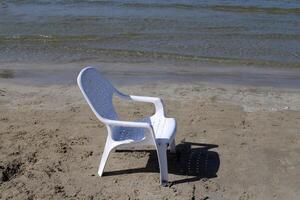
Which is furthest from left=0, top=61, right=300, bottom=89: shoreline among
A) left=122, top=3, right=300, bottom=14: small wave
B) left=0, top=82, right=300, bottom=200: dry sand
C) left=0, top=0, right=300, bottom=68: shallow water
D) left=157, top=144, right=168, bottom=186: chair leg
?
left=122, top=3, right=300, bottom=14: small wave

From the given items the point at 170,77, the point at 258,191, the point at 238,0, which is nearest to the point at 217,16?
the point at 238,0

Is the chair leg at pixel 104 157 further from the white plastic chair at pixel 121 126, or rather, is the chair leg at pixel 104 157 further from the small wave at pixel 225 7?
the small wave at pixel 225 7

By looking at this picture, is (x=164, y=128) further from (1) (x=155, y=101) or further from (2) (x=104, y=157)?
(2) (x=104, y=157)

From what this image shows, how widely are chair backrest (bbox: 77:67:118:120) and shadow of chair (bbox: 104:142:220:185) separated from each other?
1.99 feet

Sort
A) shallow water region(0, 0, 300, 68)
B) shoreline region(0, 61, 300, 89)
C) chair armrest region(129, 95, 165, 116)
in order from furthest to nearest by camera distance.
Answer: shallow water region(0, 0, 300, 68) < shoreline region(0, 61, 300, 89) < chair armrest region(129, 95, 165, 116)

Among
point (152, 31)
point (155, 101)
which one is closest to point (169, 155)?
point (155, 101)

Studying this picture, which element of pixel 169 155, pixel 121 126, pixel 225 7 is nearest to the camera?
pixel 121 126

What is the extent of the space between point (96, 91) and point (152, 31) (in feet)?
25.3

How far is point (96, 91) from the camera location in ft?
17.9

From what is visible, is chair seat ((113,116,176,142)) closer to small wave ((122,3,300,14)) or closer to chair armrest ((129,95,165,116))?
chair armrest ((129,95,165,116))

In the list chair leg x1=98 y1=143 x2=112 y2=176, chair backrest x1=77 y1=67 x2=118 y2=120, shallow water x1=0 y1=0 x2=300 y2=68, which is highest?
chair backrest x1=77 y1=67 x2=118 y2=120

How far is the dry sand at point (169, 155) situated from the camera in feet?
16.6

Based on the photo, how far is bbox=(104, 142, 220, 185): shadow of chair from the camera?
5.31 meters

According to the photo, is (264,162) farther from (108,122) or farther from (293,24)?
(293,24)
